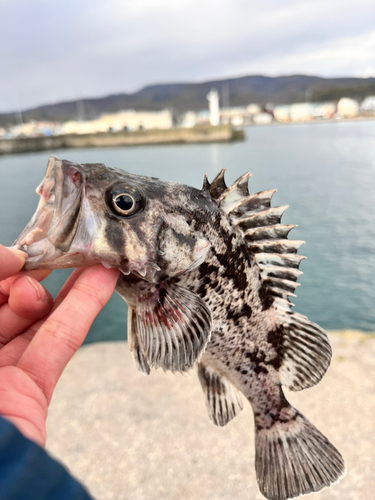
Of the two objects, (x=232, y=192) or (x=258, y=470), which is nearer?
(x=232, y=192)

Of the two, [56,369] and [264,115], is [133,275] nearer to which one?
[56,369]

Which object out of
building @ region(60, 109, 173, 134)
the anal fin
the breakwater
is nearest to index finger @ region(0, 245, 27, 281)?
the anal fin

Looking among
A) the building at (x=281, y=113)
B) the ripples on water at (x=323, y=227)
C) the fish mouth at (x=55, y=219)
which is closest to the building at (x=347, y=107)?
the building at (x=281, y=113)

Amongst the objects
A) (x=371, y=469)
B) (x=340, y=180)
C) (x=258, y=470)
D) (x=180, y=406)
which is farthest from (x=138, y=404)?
(x=340, y=180)

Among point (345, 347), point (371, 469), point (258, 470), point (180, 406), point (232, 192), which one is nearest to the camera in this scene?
point (232, 192)

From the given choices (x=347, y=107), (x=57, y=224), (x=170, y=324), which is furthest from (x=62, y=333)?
(x=347, y=107)
